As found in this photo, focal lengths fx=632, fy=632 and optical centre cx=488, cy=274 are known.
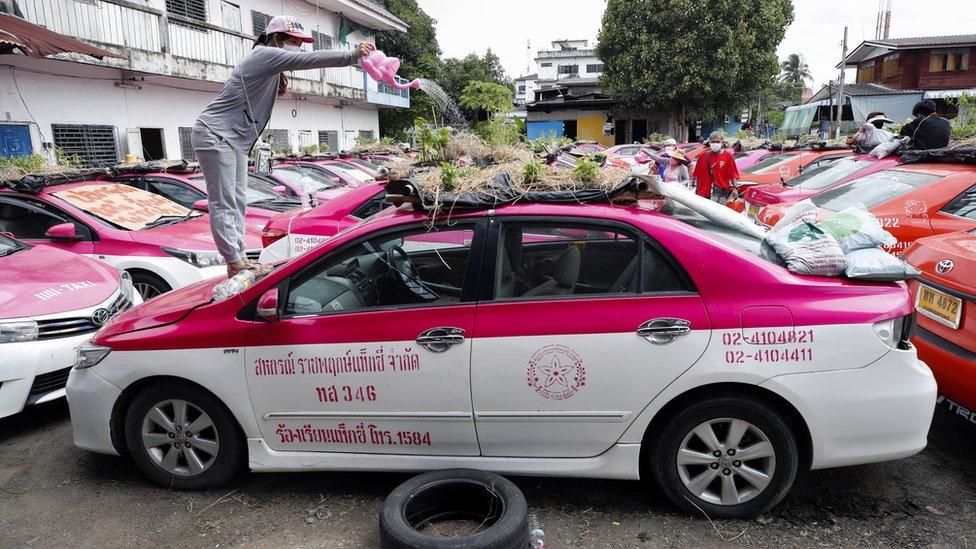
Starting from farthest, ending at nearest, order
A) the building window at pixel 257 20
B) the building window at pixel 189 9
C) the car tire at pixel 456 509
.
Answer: the building window at pixel 257 20 < the building window at pixel 189 9 < the car tire at pixel 456 509

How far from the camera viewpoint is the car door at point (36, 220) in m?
6.25

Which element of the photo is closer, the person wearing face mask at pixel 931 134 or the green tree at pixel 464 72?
the person wearing face mask at pixel 931 134

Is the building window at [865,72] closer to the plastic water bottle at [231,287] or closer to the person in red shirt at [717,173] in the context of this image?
the person in red shirt at [717,173]

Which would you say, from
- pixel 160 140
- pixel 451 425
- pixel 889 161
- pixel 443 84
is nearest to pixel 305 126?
pixel 160 140

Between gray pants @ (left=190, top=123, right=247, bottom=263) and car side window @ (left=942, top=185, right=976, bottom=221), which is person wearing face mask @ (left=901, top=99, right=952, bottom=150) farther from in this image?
gray pants @ (left=190, top=123, right=247, bottom=263)

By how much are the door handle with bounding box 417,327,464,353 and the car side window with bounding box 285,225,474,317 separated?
0.16m

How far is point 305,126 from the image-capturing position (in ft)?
75.0

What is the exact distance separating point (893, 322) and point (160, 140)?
17.0 metres

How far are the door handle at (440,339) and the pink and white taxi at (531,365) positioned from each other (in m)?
0.01

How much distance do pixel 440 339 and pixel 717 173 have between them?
8.57m

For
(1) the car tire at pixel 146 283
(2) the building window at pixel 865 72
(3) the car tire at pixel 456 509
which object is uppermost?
(2) the building window at pixel 865 72

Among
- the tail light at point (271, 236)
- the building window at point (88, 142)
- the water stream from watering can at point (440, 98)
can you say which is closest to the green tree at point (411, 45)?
the building window at point (88, 142)

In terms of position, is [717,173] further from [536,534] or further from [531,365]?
[536,534]

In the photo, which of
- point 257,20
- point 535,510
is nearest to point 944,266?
point 535,510
